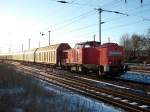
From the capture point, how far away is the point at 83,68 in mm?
27250

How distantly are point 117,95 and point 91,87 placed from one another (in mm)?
3536

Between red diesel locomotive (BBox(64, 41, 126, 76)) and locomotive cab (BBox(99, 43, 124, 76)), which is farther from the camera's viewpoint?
red diesel locomotive (BBox(64, 41, 126, 76))

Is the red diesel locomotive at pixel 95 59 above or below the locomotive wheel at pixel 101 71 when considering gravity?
above

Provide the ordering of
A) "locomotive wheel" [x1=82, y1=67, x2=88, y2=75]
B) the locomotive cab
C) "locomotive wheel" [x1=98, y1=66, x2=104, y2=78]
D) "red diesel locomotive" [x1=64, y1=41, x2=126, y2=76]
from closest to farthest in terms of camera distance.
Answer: the locomotive cab < "red diesel locomotive" [x1=64, y1=41, x2=126, y2=76] < "locomotive wheel" [x1=98, y1=66, x2=104, y2=78] < "locomotive wheel" [x1=82, y1=67, x2=88, y2=75]

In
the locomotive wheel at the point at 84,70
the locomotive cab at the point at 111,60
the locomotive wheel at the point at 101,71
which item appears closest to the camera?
the locomotive cab at the point at 111,60

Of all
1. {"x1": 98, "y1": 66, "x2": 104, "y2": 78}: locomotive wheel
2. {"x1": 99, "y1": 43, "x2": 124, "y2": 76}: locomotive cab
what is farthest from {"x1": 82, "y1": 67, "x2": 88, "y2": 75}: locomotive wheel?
{"x1": 99, "y1": 43, "x2": 124, "y2": 76}: locomotive cab

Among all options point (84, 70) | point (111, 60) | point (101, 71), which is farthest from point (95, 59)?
point (84, 70)

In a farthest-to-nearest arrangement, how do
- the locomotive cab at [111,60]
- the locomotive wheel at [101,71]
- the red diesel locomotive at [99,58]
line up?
the locomotive wheel at [101,71] < the red diesel locomotive at [99,58] < the locomotive cab at [111,60]

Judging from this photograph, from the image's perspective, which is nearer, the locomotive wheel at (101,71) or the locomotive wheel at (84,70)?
the locomotive wheel at (101,71)

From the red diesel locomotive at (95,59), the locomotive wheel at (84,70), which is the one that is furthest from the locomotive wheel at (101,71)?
the locomotive wheel at (84,70)

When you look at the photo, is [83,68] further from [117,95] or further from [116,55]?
[117,95]

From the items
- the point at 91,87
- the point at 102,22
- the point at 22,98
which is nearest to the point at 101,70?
the point at 91,87

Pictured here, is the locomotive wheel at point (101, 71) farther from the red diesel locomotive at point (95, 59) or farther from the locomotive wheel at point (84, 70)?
the locomotive wheel at point (84, 70)

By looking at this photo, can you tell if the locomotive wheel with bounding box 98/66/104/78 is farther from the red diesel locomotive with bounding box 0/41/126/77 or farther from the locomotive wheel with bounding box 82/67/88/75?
the locomotive wheel with bounding box 82/67/88/75
